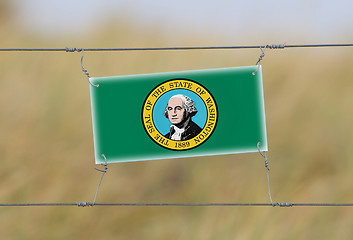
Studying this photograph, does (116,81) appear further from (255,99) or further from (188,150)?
(255,99)

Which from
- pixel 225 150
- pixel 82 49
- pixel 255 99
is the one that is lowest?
pixel 225 150

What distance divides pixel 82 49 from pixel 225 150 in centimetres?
100

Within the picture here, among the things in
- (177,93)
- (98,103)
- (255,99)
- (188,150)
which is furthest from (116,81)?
(255,99)

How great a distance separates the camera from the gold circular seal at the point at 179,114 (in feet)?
9.93

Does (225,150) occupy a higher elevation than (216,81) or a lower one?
lower

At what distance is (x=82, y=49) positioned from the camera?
121 inches

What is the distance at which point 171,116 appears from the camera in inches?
119

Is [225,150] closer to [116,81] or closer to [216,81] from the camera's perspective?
[216,81]

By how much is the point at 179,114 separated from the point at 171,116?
47mm

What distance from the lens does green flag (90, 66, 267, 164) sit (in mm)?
3012

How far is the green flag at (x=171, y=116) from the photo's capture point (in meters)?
3.01

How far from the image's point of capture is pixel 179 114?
302 cm

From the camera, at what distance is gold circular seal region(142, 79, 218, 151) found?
3025 mm

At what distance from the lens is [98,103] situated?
9.91ft
